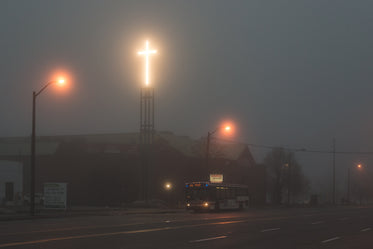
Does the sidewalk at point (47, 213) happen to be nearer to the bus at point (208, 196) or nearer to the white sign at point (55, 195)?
the white sign at point (55, 195)

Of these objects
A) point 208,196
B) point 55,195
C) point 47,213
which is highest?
point 55,195

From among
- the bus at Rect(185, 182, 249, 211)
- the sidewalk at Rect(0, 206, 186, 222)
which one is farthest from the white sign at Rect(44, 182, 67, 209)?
the bus at Rect(185, 182, 249, 211)

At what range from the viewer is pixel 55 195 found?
38.5 m

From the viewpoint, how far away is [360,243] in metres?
18.8

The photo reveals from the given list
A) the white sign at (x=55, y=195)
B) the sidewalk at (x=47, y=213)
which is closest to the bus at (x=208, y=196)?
the sidewalk at (x=47, y=213)

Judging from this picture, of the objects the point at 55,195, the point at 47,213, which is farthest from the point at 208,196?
the point at 47,213

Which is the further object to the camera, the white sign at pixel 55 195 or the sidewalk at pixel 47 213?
the white sign at pixel 55 195

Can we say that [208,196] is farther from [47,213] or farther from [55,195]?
[47,213]

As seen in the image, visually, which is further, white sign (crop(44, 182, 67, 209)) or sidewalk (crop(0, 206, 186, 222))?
white sign (crop(44, 182, 67, 209))

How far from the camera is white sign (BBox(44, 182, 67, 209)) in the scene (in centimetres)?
3812

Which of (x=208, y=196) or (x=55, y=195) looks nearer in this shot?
(x=55, y=195)

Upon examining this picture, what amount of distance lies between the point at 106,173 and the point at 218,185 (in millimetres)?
34931

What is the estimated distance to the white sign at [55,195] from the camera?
1501 inches

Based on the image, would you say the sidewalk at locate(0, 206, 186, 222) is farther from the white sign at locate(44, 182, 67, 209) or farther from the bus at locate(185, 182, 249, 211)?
the bus at locate(185, 182, 249, 211)
